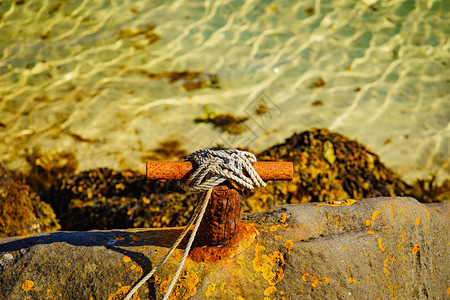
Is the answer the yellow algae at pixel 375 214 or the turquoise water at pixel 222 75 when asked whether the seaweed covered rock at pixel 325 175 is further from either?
the yellow algae at pixel 375 214

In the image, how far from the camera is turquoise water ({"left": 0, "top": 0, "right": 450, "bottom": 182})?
489cm

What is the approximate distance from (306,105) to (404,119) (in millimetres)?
1594

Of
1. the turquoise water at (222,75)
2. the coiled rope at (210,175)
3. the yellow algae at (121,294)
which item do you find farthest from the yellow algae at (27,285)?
the turquoise water at (222,75)

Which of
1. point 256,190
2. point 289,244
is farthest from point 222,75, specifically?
point 289,244

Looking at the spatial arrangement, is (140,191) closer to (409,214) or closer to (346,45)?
(409,214)

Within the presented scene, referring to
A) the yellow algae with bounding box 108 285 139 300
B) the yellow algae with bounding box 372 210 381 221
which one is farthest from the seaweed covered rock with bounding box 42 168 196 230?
the yellow algae with bounding box 372 210 381 221

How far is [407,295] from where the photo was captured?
2057 mm

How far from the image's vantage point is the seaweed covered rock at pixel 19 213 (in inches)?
124

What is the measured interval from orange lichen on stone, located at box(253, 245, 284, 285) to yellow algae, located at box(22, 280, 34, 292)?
49.9 inches

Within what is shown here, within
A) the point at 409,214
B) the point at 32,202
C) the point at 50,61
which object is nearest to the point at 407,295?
the point at 409,214

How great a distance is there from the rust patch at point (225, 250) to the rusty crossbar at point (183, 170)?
446 millimetres

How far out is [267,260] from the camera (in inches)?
74.2

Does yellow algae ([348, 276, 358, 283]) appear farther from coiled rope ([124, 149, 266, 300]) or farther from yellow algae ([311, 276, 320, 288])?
coiled rope ([124, 149, 266, 300])

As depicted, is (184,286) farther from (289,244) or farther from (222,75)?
(222,75)
